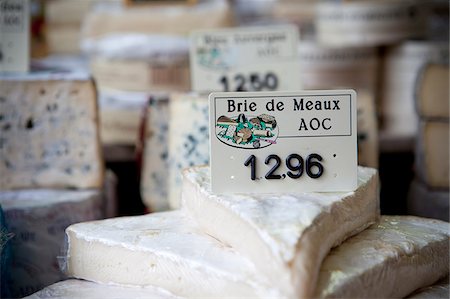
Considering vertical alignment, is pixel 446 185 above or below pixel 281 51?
below

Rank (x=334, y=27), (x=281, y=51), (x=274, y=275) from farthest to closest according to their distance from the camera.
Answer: (x=334, y=27), (x=281, y=51), (x=274, y=275)

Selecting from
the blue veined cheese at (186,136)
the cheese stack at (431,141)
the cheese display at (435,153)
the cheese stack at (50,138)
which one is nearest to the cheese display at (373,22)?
the cheese stack at (431,141)

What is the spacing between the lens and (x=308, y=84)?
8.21 feet

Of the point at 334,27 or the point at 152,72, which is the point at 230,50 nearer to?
the point at 152,72

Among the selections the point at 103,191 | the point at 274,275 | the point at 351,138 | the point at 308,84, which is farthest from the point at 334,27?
the point at 274,275

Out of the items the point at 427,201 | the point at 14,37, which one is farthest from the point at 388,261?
the point at 14,37

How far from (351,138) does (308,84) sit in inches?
50.1

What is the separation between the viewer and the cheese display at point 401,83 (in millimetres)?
2404

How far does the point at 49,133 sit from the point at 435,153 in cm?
105

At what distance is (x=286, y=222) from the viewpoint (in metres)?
1.08

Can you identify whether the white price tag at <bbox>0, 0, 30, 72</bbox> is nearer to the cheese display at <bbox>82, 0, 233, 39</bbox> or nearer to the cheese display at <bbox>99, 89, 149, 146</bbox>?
the cheese display at <bbox>99, 89, 149, 146</bbox>

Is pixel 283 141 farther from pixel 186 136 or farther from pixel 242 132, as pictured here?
pixel 186 136

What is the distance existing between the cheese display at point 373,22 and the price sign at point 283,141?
4.21 ft

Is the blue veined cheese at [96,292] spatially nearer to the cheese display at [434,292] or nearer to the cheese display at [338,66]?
the cheese display at [434,292]
